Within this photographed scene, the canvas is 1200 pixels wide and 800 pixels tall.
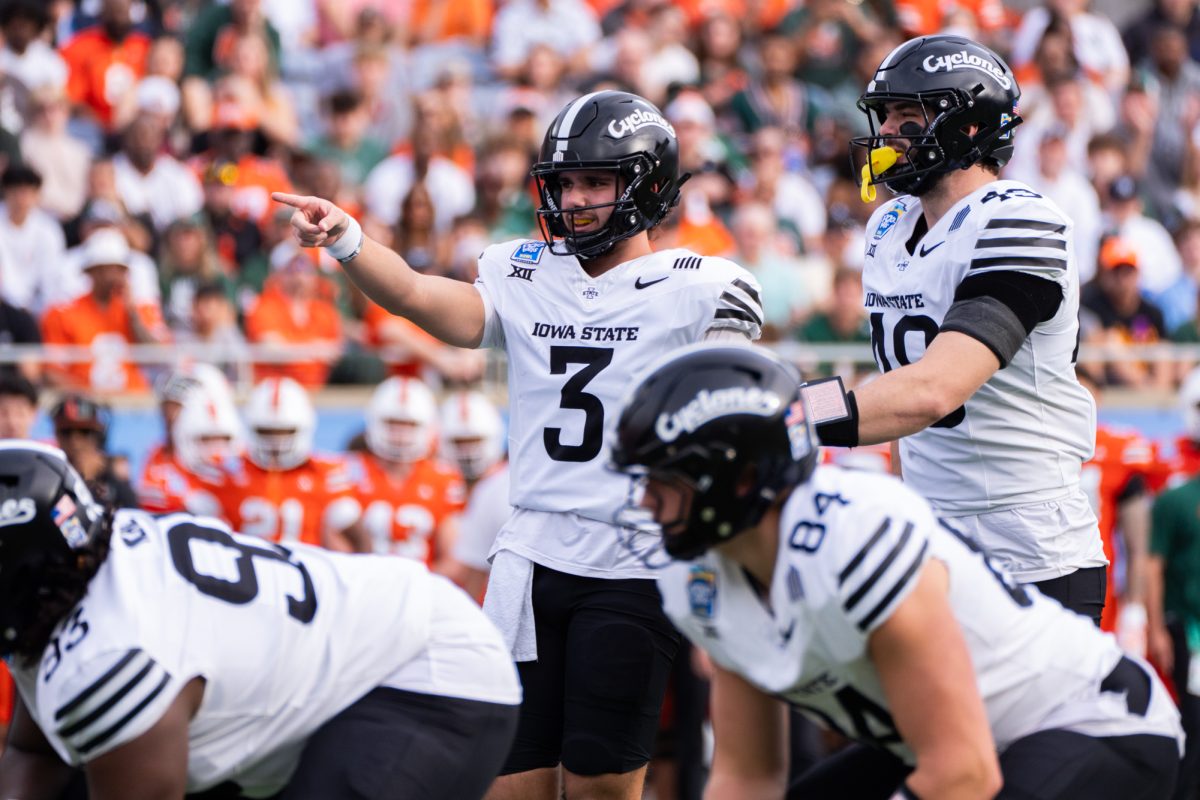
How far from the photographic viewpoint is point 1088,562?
14.5ft

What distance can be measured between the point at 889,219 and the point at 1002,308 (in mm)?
642

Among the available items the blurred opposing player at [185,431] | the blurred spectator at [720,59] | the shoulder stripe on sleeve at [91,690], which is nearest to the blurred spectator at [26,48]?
the blurred opposing player at [185,431]

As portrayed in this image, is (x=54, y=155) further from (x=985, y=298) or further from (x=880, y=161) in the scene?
(x=985, y=298)

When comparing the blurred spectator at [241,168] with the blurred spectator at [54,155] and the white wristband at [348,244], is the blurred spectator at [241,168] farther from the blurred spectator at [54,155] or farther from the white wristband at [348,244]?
the white wristband at [348,244]

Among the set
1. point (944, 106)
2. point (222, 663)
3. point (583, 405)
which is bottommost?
point (222, 663)

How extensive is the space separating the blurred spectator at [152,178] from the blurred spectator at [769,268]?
3245mm

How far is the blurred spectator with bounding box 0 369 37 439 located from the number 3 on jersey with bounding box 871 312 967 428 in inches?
175

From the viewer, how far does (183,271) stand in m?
10.1

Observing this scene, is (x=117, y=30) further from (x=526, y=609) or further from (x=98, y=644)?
(x=98, y=644)

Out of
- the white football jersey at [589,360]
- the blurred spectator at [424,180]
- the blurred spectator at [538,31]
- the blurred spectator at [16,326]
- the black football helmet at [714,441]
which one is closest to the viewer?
the black football helmet at [714,441]

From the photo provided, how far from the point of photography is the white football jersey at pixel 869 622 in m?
3.04

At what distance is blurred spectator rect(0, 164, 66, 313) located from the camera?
992 cm

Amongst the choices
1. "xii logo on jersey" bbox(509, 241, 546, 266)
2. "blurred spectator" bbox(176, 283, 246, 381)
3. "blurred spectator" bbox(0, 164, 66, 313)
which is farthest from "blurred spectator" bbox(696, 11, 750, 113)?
"xii logo on jersey" bbox(509, 241, 546, 266)

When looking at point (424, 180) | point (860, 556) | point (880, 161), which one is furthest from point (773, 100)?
point (860, 556)
